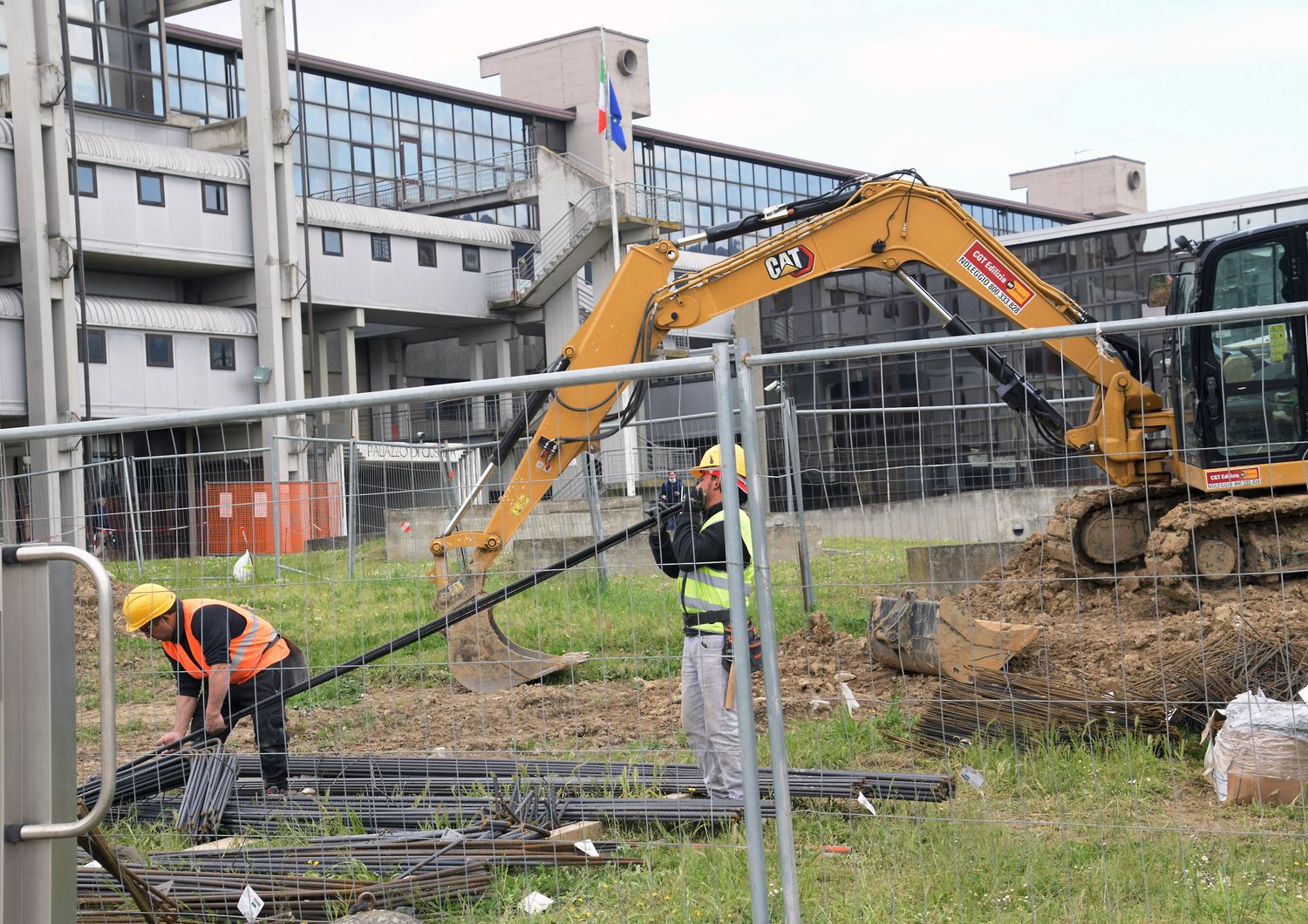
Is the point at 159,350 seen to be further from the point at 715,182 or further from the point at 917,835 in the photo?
the point at 917,835

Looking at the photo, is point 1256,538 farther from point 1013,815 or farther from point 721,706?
Answer: point 721,706

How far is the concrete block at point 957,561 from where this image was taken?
29.8ft

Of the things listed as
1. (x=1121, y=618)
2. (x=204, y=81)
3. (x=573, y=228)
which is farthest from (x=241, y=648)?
(x=204, y=81)

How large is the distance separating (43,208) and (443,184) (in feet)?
56.5

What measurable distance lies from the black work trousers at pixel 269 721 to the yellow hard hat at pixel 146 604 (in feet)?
1.86

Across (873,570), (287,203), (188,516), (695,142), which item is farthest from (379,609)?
(695,142)

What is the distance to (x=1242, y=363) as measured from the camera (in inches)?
408

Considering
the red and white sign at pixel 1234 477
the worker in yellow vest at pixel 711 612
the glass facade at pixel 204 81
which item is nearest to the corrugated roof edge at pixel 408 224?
the glass facade at pixel 204 81

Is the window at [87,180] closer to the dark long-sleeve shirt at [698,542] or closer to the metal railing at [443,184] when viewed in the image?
the metal railing at [443,184]

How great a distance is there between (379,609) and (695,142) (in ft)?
152

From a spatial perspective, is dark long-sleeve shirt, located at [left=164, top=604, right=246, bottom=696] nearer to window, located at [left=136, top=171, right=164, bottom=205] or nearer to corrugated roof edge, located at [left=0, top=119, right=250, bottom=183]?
corrugated roof edge, located at [left=0, top=119, right=250, bottom=183]

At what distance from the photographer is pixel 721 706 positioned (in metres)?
6.42

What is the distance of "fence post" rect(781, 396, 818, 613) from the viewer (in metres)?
8.20

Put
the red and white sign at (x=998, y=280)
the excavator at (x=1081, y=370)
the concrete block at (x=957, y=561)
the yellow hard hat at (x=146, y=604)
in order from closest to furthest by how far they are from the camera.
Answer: the yellow hard hat at (x=146, y=604)
the concrete block at (x=957, y=561)
the excavator at (x=1081, y=370)
the red and white sign at (x=998, y=280)
